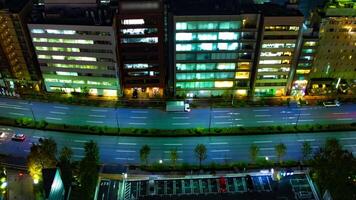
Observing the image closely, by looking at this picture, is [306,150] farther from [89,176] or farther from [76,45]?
[76,45]

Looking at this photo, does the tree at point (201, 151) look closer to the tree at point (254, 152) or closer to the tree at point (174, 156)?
the tree at point (174, 156)

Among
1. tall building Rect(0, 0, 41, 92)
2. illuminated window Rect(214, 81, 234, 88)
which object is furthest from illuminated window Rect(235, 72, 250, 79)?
tall building Rect(0, 0, 41, 92)

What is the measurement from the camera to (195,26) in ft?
373

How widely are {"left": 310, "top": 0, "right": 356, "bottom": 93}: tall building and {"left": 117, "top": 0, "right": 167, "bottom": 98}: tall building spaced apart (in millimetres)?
49108

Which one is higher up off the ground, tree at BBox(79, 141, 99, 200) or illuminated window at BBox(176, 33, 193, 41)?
illuminated window at BBox(176, 33, 193, 41)

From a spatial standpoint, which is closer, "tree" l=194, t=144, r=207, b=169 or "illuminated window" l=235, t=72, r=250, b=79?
"tree" l=194, t=144, r=207, b=169

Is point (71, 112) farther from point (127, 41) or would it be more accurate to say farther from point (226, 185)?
point (226, 185)

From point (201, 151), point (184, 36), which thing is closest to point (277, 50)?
point (184, 36)

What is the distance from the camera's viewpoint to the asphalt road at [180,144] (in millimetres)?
105938

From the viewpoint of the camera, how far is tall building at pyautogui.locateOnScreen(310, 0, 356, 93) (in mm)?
117500

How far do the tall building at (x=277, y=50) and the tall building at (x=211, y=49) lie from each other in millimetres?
3136

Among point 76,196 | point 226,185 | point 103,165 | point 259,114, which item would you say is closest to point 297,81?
point 259,114

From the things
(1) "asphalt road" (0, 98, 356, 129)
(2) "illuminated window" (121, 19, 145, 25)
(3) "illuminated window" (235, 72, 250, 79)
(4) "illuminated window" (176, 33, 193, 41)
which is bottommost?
(1) "asphalt road" (0, 98, 356, 129)

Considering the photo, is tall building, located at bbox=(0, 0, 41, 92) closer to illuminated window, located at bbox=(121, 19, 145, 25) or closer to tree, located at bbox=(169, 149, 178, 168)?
illuminated window, located at bbox=(121, 19, 145, 25)
